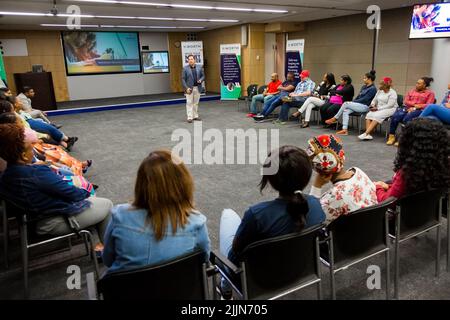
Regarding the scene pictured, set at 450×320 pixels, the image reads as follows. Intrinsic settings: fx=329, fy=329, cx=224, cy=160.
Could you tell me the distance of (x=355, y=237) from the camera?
170 cm

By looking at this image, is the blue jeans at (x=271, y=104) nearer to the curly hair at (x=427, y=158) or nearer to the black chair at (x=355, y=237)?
the curly hair at (x=427, y=158)

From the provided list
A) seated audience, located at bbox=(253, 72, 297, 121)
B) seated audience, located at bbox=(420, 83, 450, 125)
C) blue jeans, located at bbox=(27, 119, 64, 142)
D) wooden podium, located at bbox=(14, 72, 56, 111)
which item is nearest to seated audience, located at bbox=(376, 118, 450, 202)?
seated audience, located at bbox=(420, 83, 450, 125)

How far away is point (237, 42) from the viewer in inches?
429

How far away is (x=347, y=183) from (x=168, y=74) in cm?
1191

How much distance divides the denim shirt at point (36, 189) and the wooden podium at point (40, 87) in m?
8.26

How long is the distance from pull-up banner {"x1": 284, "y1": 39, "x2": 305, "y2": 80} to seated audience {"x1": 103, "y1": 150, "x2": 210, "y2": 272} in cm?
795

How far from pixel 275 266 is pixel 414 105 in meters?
4.78

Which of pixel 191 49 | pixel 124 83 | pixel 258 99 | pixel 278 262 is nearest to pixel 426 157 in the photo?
pixel 278 262

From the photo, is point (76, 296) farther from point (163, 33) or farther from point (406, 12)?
point (163, 33)

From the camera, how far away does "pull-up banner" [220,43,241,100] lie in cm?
1037

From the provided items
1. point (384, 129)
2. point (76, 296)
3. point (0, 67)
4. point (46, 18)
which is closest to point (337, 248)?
point (76, 296)

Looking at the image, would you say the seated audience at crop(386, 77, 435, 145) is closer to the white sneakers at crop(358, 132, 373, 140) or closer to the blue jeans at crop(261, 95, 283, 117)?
the white sneakers at crop(358, 132, 373, 140)

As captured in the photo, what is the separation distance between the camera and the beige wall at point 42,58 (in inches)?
406

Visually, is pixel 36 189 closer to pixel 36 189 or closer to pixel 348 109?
pixel 36 189
